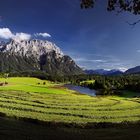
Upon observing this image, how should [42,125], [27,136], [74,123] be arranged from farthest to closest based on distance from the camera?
[74,123] → [42,125] → [27,136]

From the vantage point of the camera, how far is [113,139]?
1253 inches

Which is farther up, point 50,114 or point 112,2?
point 112,2

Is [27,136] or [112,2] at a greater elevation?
[112,2]

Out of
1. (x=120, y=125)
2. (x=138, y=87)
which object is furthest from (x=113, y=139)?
(x=138, y=87)

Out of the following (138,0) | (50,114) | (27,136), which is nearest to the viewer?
(138,0)

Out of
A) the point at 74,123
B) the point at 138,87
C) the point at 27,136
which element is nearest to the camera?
the point at 27,136

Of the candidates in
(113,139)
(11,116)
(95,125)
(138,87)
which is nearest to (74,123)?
(95,125)

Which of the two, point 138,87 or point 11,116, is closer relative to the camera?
point 11,116

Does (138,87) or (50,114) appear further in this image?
(138,87)

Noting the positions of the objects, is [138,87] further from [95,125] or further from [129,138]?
[129,138]

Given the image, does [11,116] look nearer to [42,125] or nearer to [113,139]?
[42,125]

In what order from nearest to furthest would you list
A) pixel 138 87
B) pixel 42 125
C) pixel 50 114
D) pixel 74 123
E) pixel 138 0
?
pixel 138 0
pixel 42 125
pixel 74 123
pixel 50 114
pixel 138 87

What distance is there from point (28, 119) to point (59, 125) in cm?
528

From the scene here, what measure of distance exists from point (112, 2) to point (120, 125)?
2355cm
